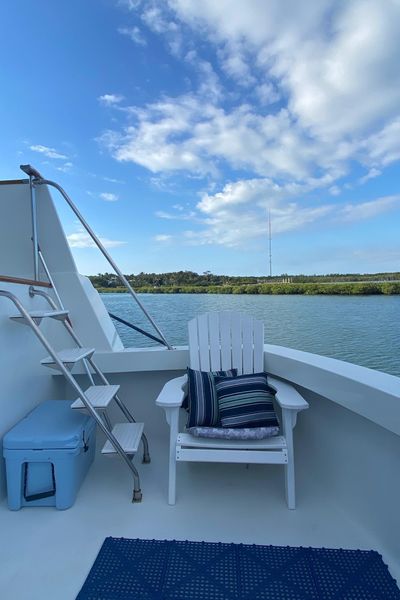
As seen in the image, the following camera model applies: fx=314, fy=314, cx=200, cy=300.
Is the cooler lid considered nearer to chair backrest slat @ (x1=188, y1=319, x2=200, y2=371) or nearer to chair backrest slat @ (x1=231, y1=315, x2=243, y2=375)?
chair backrest slat @ (x1=188, y1=319, x2=200, y2=371)

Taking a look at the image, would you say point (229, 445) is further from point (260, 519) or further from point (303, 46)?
point (303, 46)

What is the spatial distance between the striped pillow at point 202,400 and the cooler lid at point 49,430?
581 millimetres

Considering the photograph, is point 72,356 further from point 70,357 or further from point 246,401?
point 246,401

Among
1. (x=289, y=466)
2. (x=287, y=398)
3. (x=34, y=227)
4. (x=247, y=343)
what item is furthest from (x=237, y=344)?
(x=34, y=227)

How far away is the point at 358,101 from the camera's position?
335 centimetres

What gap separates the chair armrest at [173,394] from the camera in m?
1.60

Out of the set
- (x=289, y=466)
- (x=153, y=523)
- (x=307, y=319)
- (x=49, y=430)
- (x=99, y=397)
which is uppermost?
(x=307, y=319)

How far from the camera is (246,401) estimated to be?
175 cm

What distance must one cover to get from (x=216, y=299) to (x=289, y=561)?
11.6 feet

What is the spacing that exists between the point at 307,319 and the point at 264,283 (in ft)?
3.30

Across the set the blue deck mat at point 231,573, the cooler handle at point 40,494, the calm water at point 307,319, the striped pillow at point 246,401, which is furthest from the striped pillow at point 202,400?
the calm water at point 307,319

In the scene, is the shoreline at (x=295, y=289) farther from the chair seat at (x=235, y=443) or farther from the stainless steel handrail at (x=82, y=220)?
the chair seat at (x=235, y=443)

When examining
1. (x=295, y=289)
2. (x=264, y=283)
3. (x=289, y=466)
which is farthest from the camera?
(x=264, y=283)

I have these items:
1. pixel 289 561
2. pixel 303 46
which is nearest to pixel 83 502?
pixel 289 561
